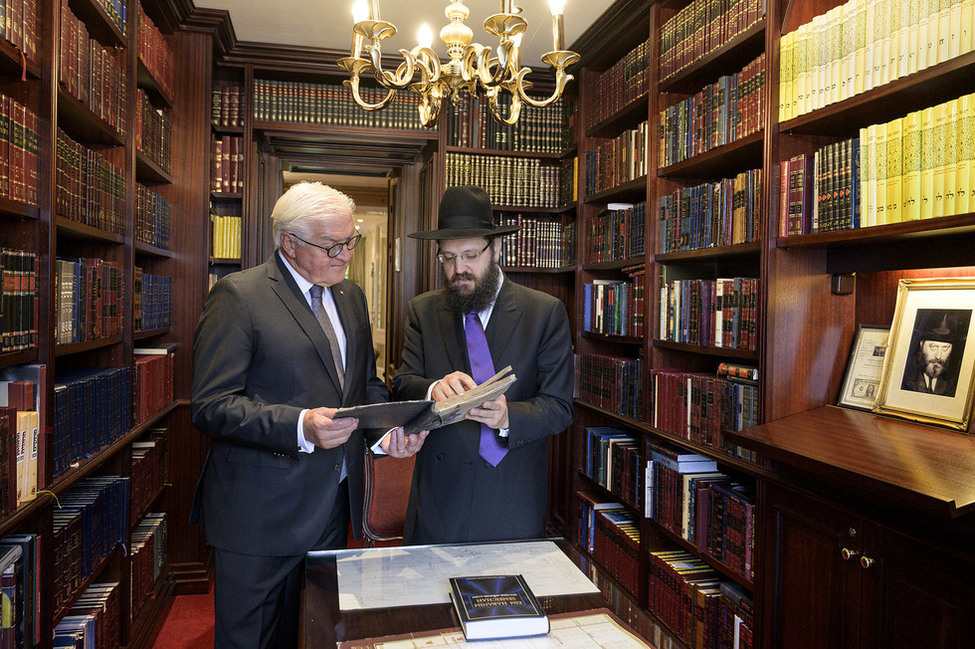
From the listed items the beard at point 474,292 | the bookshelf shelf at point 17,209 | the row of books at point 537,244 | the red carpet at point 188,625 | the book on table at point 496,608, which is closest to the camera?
the book on table at point 496,608

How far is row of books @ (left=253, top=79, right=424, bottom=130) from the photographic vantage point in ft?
12.6

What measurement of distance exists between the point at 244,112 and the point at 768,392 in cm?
316

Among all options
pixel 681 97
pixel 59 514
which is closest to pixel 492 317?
pixel 59 514

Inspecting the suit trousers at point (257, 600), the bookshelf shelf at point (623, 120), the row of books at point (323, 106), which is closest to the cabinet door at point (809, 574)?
the suit trousers at point (257, 600)

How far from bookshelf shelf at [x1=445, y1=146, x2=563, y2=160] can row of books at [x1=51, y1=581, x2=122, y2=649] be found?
2.82m

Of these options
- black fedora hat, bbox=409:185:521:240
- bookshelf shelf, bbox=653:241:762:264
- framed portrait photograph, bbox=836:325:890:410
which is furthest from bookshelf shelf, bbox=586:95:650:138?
framed portrait photograph, bbox=836:325:890:410

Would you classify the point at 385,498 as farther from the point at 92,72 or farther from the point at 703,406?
the point at 92,72

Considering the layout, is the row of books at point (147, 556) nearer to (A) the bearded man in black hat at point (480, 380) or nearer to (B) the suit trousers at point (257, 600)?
(B) the suit trousers at point (257, 600)

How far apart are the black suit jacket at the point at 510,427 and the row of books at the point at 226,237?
2.12m

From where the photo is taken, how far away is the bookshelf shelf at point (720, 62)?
2.33 meters

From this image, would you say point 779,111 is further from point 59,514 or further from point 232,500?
point 59,514

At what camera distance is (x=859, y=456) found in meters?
1.63

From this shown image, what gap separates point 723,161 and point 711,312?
0.59 m

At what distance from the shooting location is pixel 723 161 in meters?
2.56
